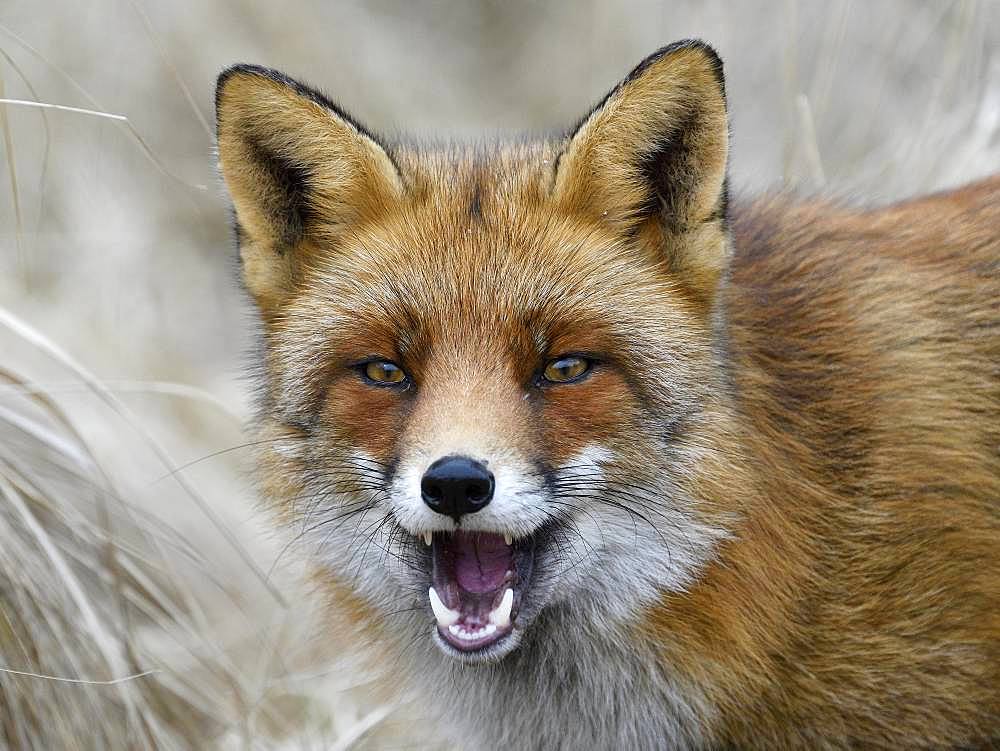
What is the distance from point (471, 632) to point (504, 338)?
0.81 metres

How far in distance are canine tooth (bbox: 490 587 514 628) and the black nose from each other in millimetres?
407

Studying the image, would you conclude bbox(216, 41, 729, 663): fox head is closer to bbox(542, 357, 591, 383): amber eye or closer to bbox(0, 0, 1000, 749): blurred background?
bbox(542, 357, 591, 383): amber eye

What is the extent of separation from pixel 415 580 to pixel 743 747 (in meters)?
1.17

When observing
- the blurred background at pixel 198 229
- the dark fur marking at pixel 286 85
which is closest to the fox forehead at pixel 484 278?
the dark fur marking at pixel 286 85

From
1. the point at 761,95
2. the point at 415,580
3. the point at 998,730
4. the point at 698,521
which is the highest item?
the point at 761,95

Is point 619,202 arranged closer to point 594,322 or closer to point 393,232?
point 594,322

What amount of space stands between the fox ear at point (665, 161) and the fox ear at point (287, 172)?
588mm

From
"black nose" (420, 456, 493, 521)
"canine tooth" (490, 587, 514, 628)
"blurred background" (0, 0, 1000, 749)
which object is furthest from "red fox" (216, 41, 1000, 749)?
"blurred background" (0, 0, 1000, 749)

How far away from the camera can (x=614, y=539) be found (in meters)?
3.58

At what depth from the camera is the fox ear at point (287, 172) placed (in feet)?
11.9

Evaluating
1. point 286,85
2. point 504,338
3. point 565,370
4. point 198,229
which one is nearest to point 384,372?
point 504,338

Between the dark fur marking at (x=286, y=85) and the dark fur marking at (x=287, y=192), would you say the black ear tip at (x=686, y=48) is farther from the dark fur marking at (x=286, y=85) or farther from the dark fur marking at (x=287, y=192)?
the dark fur marking at (x=287, y=192)

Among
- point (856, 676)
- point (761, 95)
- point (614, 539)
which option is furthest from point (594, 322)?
point (761, 95)

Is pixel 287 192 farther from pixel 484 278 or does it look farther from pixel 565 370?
pixel 565 370
